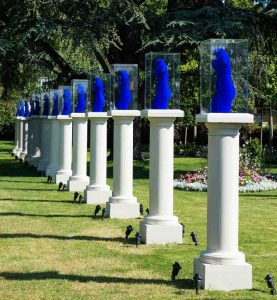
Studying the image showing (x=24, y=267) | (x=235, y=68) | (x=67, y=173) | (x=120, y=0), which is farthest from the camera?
(x=120, y=0)

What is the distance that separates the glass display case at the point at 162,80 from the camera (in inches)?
396

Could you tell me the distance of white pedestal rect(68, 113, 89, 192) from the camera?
668 inches

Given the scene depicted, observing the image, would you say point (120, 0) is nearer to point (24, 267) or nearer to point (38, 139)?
point (38, 139)

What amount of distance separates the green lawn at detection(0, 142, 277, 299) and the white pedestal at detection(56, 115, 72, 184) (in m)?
3.99

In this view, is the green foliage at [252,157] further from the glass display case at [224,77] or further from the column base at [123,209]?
the glass display case at [224,77]

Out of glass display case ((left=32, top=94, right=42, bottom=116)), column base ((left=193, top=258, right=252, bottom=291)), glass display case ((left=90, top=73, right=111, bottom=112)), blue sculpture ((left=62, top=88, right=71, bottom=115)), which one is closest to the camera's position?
column base ((left=193, top=258, right=252, bottom=291))

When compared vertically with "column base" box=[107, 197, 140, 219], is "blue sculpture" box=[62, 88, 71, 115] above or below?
above

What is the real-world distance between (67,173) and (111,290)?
13046 mm

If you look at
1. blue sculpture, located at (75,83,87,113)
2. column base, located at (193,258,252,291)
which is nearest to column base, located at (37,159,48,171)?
blue sculpture, located at (75,83,87,113)

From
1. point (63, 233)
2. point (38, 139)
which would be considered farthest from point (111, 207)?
point (38, 139)

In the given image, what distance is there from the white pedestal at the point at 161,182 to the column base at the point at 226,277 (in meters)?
2.82

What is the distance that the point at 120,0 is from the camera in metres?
22.0

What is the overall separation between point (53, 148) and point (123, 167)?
404 inches

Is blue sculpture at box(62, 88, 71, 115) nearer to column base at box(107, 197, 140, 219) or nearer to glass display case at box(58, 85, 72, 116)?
glass display case at box(58, 85, 72, 116)
